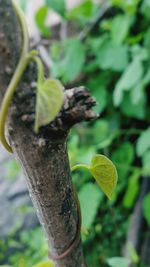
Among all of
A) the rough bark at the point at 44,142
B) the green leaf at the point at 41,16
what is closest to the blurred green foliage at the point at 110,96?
the green leaf at the point at 41,16

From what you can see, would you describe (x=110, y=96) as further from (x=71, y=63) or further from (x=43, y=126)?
(x=43, y=126)

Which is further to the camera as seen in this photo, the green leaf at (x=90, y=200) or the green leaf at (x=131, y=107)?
the green leaf at (x=131, y=107)

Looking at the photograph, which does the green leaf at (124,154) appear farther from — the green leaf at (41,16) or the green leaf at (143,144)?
the green leaf at (41,16)

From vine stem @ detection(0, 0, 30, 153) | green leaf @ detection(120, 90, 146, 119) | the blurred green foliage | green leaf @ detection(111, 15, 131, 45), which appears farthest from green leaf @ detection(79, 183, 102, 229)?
vine stem @ detection(0, 0, 30, 153)

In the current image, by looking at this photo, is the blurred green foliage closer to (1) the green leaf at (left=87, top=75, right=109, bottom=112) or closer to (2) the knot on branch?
(1) the green leaf at (left=87, top=75, right=109, bottom=112)

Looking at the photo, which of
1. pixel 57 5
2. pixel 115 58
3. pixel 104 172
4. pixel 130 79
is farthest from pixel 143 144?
pixel 104 172
